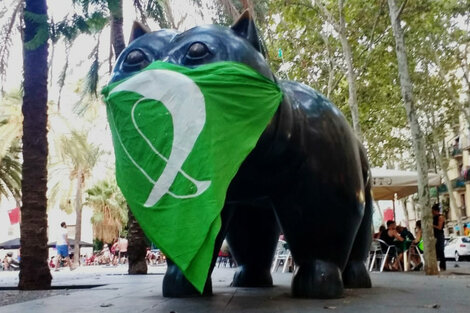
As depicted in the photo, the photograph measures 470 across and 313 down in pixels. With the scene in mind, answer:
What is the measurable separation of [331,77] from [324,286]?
13.5 metres

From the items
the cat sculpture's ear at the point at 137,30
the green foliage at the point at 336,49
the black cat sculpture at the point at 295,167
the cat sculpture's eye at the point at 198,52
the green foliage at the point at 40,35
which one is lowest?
the black cat sculpture at the point at 295,167

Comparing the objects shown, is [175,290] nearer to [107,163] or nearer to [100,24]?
[100,24]

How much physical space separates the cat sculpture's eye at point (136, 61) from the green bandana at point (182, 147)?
210 millimetres

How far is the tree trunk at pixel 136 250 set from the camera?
1038cm

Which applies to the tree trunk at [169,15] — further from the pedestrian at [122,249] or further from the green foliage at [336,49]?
the pedestrian at [122,249]

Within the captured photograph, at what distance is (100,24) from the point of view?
533 cm

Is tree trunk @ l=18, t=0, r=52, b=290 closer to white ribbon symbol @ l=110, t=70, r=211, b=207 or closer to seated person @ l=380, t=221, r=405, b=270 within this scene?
white ribbon symbol @ l=110, t=70, r=211, b=207

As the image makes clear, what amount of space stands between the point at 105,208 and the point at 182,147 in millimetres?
38553

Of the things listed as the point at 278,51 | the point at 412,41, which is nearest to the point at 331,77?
the point at 278,51

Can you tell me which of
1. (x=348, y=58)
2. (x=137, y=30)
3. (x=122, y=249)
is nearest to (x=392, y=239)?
(x=348, y=58)

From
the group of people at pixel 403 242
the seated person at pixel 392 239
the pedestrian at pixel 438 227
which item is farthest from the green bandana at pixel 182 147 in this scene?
the seated person at pixel 392 239

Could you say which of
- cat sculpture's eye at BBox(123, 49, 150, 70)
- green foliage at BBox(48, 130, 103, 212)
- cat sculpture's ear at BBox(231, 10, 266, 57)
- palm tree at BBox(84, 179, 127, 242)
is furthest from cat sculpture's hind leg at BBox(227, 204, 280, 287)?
palm tree at BBox(84, 179, 127, 242)

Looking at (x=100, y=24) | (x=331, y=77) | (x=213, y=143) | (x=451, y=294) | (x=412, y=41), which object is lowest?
(x=451, y=294)

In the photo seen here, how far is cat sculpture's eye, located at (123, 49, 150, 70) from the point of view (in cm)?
351
